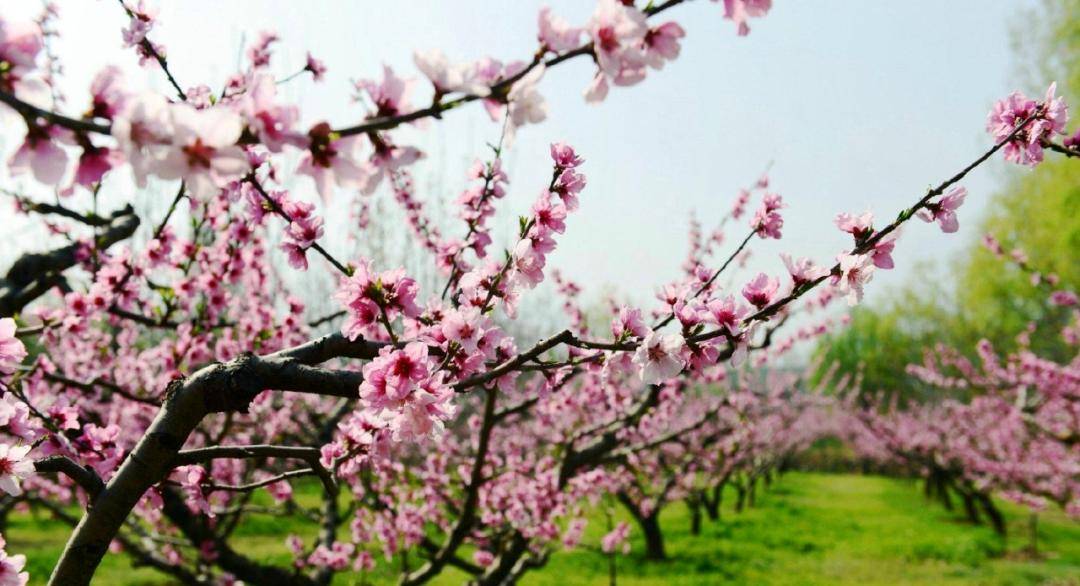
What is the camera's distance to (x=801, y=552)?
1441 centimetres

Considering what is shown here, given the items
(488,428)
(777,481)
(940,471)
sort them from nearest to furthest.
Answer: (488,428) < (940,471) < (777,481)

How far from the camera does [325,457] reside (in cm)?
294

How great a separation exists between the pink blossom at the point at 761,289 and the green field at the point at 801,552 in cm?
769

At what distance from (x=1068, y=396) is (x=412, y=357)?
28.4 ft

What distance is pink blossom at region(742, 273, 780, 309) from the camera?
6.64ft

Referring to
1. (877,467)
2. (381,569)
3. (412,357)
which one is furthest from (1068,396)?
(877,467)

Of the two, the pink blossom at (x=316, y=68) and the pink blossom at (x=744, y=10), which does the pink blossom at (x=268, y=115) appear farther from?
the pink blossom at (x=316, y=68)

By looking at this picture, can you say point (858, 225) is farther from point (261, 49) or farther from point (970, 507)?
point (970, 507)

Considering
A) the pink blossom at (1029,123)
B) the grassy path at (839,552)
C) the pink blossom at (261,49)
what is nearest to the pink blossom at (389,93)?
the pink blossom at (1029,123)

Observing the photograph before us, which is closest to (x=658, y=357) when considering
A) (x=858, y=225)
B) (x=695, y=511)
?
(x=858, y=225)

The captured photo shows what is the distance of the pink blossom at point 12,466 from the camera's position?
1.79 m

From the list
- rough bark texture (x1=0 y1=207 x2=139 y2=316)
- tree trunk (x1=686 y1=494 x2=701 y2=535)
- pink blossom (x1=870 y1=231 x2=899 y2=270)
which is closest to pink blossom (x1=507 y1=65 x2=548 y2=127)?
pink blossom (x1=870 y1=231 x2=899 y2=270)

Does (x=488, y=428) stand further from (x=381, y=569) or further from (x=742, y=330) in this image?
(x=381, y=569)

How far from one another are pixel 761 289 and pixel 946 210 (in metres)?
0.73
